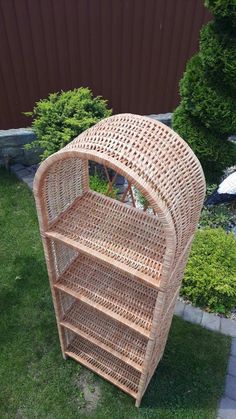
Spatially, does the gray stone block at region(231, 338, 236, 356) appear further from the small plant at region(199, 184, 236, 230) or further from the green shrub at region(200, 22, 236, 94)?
the green shrub at region(200, 22, 236, 94)

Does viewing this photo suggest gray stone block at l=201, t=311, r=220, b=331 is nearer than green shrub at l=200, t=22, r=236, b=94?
Yes

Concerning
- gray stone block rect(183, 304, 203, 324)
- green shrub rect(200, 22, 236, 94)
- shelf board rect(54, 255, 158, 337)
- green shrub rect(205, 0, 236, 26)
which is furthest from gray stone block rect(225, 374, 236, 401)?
green shrub rect(205, 0, 236, 26)

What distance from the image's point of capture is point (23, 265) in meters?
4.30

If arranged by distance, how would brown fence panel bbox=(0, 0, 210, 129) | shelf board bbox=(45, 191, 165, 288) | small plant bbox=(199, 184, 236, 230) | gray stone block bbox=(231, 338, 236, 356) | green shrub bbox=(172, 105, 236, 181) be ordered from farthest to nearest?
1. brown fence panel bbox=(0, 0, 210, 129)
2. small plant bbox=(199, 184, 236, 230)
3. green shrub bbox=(172, 105, 236, 181)
4. gray stone block bbox=(231, 338, 236, 356)
5. shelf board bbox=(45, 191, 165, 288)

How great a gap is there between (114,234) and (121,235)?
5 cm

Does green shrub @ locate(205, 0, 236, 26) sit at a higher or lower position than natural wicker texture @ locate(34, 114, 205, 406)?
higher

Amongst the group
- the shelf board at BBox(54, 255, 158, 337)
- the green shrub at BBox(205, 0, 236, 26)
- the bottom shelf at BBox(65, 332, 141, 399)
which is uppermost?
the green shrub at BBox(205, 0, 236, 26)

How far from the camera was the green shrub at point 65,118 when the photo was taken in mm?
4562

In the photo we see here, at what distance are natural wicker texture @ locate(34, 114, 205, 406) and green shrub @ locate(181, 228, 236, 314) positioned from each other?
994mm

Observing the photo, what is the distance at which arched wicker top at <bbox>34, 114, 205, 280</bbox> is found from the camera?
1.82m

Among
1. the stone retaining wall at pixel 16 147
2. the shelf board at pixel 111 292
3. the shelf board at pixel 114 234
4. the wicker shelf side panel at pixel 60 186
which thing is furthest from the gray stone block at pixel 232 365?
the stone retaining wall at pixel 16 147

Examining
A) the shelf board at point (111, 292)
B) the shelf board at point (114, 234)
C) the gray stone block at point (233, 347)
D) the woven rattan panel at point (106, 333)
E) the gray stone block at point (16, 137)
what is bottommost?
the gray stone block at point (233, 347)

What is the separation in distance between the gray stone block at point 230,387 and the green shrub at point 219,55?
122 inches

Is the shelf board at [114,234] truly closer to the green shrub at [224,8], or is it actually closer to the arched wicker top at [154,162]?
the arched wicker top at [154,162]
